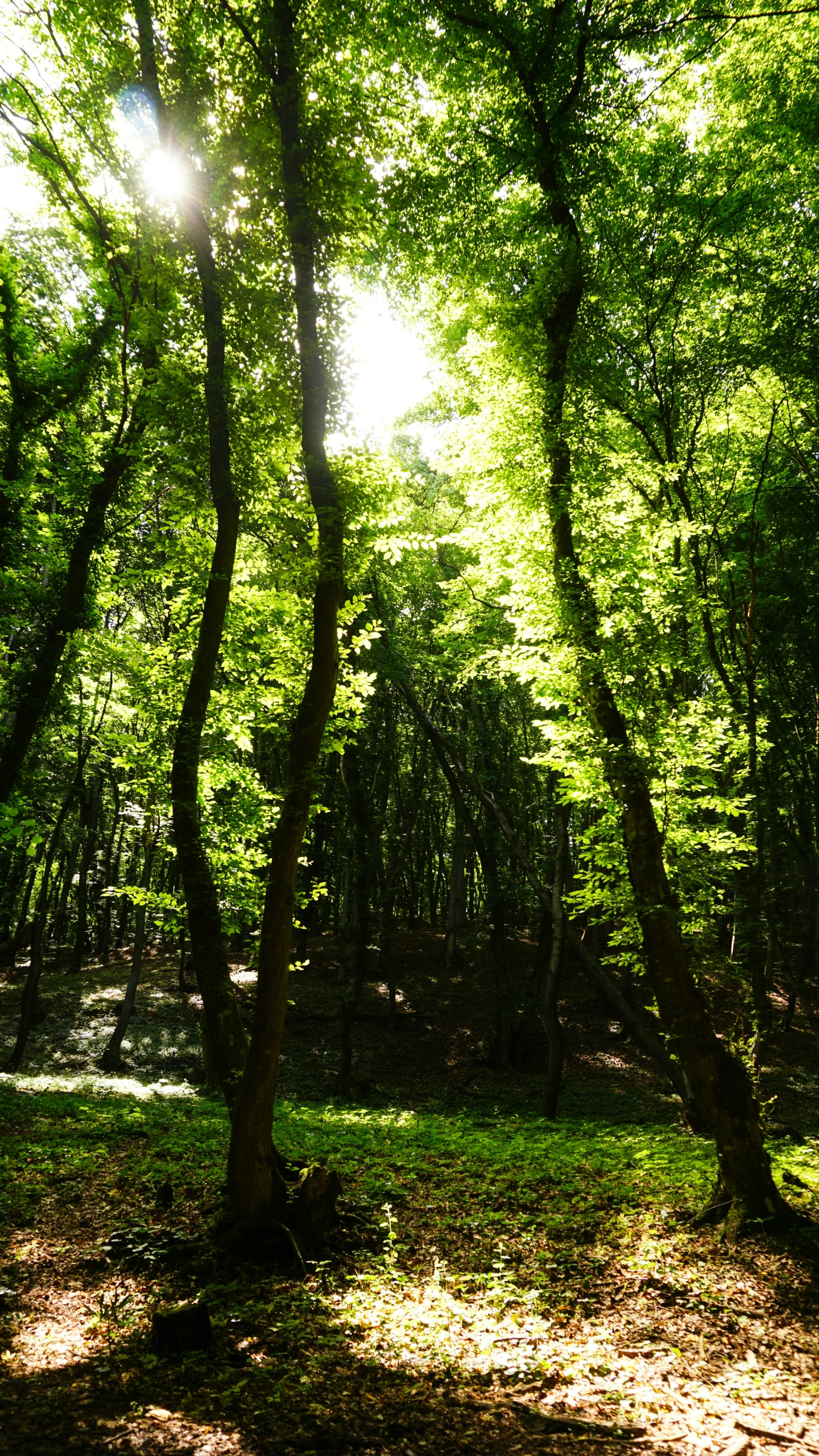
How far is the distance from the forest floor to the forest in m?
0.04

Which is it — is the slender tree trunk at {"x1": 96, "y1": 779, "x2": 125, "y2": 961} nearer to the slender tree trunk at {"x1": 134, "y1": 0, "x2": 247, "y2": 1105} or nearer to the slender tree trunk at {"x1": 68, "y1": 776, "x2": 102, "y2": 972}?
the slender tree trunk at {"x1": 68, "y1": 776, "x2": 102, "y2": 972}

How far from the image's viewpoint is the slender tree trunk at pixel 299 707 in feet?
18.1

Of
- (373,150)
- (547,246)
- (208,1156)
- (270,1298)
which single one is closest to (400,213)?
(373,150)

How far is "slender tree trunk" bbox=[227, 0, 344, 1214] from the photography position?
552 cm

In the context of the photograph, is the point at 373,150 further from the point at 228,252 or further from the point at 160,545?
the point at 160,545

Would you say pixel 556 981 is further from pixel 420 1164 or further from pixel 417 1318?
pixel 417 1318

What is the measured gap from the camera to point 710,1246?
5801 mm

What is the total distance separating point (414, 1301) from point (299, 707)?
4.77 metres

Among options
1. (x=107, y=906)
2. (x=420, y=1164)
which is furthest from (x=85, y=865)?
(x=420, y=1164)

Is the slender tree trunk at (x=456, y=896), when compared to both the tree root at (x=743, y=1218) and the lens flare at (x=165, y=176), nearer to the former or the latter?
the tree root at (x=743, y=1218)

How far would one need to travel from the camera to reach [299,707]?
6.33 m

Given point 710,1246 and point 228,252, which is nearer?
point 710,1246

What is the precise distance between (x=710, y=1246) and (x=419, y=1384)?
10.8 ft

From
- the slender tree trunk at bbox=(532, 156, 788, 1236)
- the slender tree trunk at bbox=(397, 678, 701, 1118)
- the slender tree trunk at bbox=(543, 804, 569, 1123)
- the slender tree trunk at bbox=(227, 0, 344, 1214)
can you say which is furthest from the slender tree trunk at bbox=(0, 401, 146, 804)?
the slender tree trunk at bbox=(543, 804, 569, 1123)
